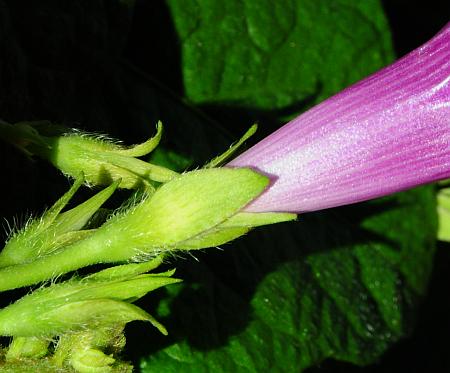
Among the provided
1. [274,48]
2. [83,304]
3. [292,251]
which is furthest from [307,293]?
[83,304]

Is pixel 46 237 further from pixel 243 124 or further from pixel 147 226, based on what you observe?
pixel 243 124

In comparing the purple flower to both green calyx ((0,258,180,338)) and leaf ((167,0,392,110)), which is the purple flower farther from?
leaf ((167,0,392,110))

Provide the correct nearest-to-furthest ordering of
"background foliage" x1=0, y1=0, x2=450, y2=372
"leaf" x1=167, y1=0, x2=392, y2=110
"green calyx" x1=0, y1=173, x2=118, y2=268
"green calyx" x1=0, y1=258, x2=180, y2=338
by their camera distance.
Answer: "green calyx" x1=0, y1=258, x2=180, y2=338, "green calyx" x1=0, y1=173, x2=118, y2=268, "background foliage" x1=0, y1=0, x2=450, y2=372, "leaf" x1=167, y1=0, x2=392, y2=110

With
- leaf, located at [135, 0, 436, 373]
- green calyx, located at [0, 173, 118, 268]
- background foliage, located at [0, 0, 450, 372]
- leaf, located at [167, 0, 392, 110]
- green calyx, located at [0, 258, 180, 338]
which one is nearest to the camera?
green calyx, located at [0, 258, 180, 338]

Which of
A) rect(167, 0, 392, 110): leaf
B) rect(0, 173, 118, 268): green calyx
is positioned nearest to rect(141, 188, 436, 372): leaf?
rect(167, 0, 392, 110): leaf

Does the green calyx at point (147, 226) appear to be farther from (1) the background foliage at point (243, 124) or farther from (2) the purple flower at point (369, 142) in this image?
(1) the background foliage at point (243, 124)
